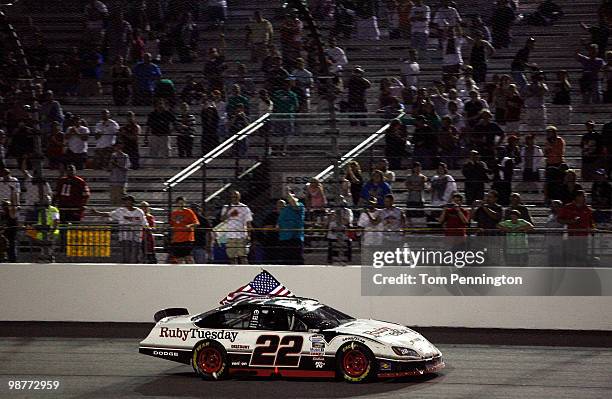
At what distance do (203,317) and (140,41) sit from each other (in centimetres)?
817

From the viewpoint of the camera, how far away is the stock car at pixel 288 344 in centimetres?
1209

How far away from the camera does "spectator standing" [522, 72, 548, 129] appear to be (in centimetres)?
1761

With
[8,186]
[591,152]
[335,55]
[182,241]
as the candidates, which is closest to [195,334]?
[182,241]

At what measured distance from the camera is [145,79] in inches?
744

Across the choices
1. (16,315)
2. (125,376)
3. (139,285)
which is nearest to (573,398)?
(125,376)

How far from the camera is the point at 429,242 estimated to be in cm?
1571

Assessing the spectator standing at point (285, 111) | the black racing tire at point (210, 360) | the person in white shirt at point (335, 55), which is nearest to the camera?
the black racing tire at point (210, 360)

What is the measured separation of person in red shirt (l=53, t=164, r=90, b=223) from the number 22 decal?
5.88 m

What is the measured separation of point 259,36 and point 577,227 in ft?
22.0

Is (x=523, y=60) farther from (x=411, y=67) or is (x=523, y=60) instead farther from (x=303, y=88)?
(x=303, y=88)

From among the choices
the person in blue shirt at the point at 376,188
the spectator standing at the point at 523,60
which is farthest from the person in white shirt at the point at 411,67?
the person in blue shirt at the point at 376,188

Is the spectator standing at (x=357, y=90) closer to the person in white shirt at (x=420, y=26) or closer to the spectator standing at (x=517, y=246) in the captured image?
the person in white shirt at (x=420, y=26)

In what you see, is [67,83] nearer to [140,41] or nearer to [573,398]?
[140,41]

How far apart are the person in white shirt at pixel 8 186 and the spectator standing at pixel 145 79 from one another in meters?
2.52
